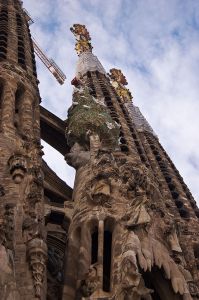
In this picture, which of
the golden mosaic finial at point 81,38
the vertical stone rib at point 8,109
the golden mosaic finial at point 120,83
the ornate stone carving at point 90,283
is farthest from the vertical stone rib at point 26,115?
the golden mosaic finial at point 81,38

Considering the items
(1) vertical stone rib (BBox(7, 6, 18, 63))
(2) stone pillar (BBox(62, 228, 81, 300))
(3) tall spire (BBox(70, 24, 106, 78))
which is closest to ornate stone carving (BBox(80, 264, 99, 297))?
(2) stone pillar (BBox(62, 228, 81, 300))

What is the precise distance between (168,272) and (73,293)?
8.21 feet

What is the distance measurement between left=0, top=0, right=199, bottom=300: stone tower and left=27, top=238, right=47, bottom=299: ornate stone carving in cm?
2

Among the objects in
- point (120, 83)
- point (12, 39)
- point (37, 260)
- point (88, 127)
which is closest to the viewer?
point (37, 260)

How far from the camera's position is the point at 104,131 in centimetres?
2481

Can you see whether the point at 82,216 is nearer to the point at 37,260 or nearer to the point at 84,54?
the point at 37,260

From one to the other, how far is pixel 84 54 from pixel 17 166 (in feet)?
94.9

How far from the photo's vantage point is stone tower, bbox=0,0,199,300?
15.0 metres

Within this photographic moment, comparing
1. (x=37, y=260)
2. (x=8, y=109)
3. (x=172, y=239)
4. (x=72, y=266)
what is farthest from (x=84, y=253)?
(x=8, y=109)

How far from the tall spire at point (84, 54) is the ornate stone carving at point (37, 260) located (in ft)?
89.7

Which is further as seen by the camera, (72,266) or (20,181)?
(20,181)

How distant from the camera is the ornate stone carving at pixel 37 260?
14.2 metres

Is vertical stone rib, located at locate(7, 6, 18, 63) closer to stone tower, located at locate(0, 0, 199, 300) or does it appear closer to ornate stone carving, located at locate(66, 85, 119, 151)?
stone tower, located at locate(0, 0, 199, 300)

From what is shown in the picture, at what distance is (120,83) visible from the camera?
4709 cm
